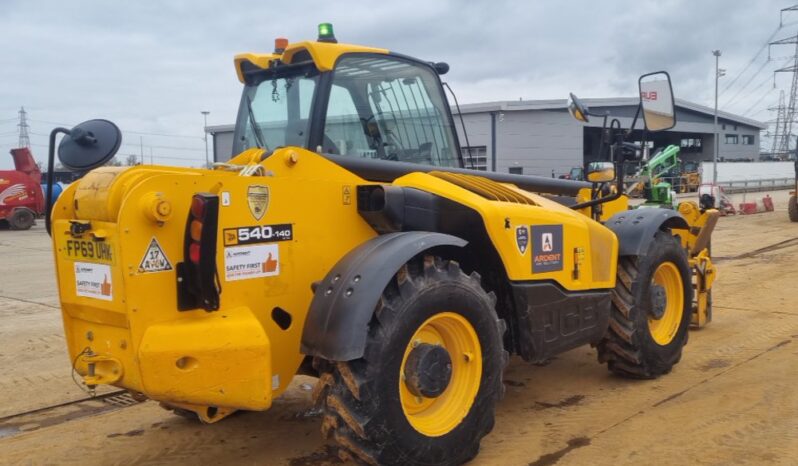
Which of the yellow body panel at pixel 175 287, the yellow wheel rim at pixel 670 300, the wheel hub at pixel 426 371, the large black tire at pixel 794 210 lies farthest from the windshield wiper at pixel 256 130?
the large black tire at pixel 794 210

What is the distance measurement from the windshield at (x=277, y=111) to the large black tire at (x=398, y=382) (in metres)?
1.19

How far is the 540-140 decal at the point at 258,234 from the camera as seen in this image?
3340mm

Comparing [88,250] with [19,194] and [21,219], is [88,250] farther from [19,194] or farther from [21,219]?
[19,194]

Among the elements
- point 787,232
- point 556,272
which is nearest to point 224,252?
point 556,272

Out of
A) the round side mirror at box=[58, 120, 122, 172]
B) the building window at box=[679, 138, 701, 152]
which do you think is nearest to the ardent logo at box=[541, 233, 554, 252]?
the round side mirror at box=[58, 120, 122, 172]

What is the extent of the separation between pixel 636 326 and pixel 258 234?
9.89 ft

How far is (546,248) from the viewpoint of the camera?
4.47 m

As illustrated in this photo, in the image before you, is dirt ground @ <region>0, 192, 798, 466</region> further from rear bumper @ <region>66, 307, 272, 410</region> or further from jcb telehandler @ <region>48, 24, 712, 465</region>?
rear bumper @ <region>66, 307, 272, 410</region>

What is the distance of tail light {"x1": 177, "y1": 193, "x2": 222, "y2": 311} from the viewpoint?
10.2 ft

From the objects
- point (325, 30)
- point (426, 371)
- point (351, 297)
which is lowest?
point (426, 371)

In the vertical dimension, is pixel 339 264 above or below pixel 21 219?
above

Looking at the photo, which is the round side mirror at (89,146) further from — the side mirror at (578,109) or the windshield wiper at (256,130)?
the side mirror at (578,109)

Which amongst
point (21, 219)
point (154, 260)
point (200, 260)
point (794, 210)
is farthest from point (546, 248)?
point (21, 219)

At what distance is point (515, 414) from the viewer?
4746mm
